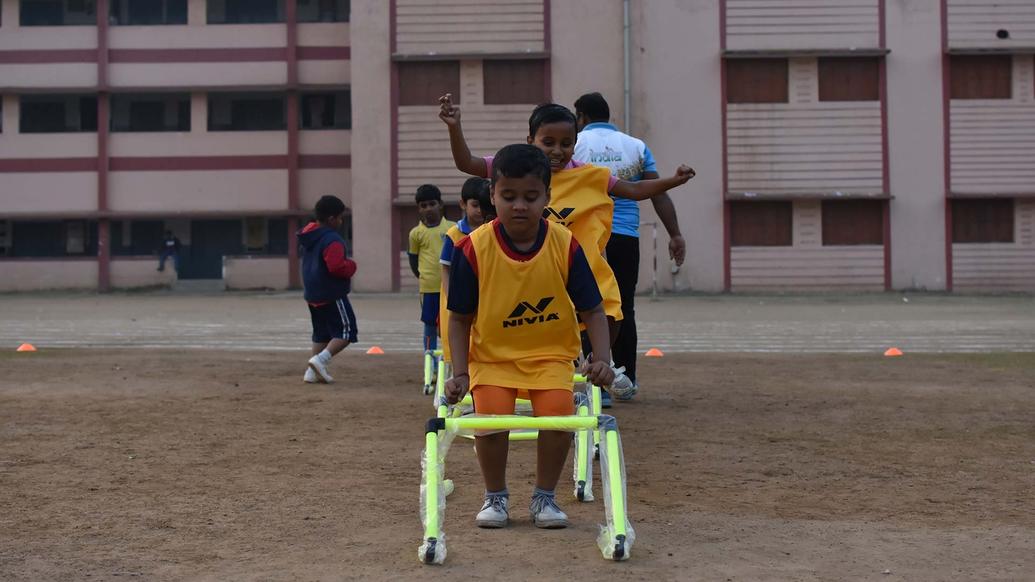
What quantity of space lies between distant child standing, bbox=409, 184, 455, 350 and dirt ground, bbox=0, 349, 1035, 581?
757 mm

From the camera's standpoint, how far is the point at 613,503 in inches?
159

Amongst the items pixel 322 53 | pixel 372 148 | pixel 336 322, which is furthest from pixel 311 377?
pixel 322 53

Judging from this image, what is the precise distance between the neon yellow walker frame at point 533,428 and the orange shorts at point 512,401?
13.1 inches

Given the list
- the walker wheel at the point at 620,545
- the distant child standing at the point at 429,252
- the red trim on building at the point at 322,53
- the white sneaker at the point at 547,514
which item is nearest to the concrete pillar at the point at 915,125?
the red trim on building at the point at 322,53

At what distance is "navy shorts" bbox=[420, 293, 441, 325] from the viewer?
10.2 meters

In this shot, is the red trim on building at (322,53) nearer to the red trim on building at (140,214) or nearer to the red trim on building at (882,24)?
the red trim on building at (140,214)

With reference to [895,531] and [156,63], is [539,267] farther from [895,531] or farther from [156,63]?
[156,63]

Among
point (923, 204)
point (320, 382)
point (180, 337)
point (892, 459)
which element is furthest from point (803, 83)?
point (892, 459)

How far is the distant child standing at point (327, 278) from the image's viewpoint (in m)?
10.4

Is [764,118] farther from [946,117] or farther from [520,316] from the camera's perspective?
[520,316]

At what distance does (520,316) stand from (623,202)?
3.70 metres

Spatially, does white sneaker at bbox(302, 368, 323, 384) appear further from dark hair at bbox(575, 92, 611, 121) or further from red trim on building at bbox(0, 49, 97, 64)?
red trim on building at bbox(0, 49, 97, 64)

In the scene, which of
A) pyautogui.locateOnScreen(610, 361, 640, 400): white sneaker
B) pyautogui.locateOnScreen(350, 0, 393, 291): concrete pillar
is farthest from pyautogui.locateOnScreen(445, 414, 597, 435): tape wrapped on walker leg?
pyautogui.locateOnScreen(350, 0, 393, 291): concrete pillar

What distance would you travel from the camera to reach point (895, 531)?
451cm
